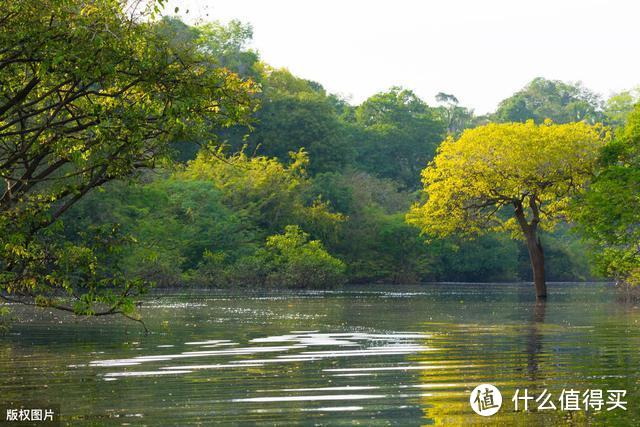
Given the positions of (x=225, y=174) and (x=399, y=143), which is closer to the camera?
(x=225, y=174)

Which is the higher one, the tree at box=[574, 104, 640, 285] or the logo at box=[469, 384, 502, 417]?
the tree at box=[574, 104, 640, 285]

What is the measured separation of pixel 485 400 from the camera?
14.3 m

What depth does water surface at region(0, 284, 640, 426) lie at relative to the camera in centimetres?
1359

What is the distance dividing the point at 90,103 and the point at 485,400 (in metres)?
7.88

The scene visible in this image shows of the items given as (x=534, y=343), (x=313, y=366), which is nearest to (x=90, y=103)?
(x=313, y=366)

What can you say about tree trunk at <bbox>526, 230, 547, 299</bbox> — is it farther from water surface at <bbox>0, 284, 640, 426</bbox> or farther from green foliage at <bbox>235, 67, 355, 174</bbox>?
green foliage at <bbox>235, 67, 355, 174</bbox>

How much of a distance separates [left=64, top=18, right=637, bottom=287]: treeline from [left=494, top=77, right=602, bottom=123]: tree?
3314 centimetres

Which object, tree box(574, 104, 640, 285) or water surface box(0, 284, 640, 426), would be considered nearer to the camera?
water surface box(0, 284, 640, 426)

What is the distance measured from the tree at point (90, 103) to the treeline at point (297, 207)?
26420 mm

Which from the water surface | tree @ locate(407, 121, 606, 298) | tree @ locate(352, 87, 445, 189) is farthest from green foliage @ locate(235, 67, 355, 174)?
the water surface

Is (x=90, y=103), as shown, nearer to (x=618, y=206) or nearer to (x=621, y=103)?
(x=618, y=206)

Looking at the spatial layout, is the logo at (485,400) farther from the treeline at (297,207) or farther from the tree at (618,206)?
the tree at (618,206)

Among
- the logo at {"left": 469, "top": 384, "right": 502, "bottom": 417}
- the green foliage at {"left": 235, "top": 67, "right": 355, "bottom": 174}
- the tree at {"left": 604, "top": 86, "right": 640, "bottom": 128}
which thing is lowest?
the logo at {"left": 469, "top": 384, "right": 502, "bottom": 417}

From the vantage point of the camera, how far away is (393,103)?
125375 mm
